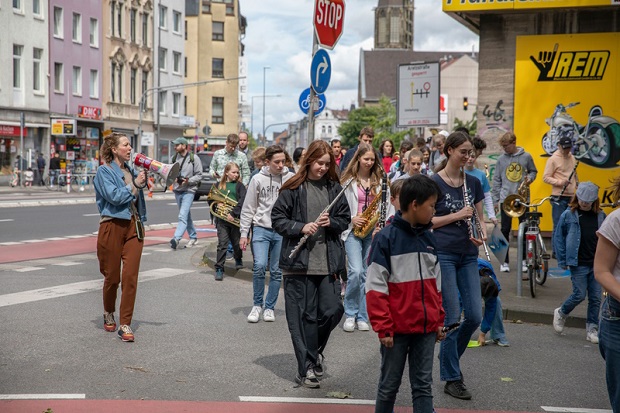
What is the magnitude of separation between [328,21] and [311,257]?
19.1 feet

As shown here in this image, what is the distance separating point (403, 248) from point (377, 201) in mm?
3927

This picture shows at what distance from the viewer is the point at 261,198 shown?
368 inches

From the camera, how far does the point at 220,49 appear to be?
83438 mm

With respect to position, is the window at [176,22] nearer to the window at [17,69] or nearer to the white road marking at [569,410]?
the window at [17,69]

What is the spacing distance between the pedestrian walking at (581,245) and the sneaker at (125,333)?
13.4 feet

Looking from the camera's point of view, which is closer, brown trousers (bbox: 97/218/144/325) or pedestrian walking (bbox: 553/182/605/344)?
brown trousers (bbox: 97/218/144/325)

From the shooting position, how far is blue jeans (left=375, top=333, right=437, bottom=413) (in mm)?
5125

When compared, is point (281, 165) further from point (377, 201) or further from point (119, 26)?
point (119, 26)

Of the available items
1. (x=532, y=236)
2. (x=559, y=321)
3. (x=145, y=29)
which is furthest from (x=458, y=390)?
(x=145, y=29)

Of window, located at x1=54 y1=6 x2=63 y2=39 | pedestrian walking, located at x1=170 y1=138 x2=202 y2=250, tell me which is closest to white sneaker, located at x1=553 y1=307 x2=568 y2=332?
pedestrian walking, located at x1=170 y1=138 x2=202 y2=250

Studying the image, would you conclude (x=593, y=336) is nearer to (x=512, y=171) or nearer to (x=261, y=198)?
(x=261, y=198)

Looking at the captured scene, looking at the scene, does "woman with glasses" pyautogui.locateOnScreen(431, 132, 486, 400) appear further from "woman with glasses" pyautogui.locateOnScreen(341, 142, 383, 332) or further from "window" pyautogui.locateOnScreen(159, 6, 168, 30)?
"window" pyautogui.locateOnScreen(159, 6, 168, 30)

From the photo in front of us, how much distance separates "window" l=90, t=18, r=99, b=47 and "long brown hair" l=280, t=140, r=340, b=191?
4970cm

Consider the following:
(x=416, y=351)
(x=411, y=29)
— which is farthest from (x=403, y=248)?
(x=411, y=29)
